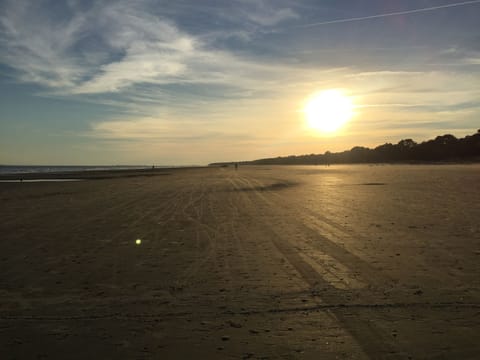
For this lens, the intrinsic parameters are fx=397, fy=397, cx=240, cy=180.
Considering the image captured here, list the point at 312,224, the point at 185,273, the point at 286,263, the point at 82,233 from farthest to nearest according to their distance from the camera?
the point at 312,224
the point at 82,233
the point at 286,263
the point at 185,273

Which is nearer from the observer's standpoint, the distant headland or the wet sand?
the wet sand

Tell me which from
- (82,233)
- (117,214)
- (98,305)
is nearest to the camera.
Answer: (98,305)

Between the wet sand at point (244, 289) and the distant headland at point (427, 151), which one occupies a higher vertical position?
the distant headland at point (427, 151)

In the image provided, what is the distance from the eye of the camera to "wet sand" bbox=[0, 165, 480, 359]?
4.71 meters

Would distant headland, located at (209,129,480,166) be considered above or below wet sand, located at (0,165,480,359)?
above

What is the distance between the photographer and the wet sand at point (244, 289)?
4.71 meters

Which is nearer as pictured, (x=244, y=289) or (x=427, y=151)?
(x=244, y=289)

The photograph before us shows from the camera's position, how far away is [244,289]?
671 centimetres

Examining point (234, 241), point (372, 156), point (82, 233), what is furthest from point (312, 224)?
point (372, 156)

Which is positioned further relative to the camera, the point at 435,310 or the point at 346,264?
the point at 346,264

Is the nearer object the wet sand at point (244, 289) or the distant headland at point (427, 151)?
the wet sand at point (244, 289)

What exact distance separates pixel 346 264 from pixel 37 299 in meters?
5.73

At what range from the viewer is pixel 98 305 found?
20.0ft

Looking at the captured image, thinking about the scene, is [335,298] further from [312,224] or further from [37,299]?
[312,224]
